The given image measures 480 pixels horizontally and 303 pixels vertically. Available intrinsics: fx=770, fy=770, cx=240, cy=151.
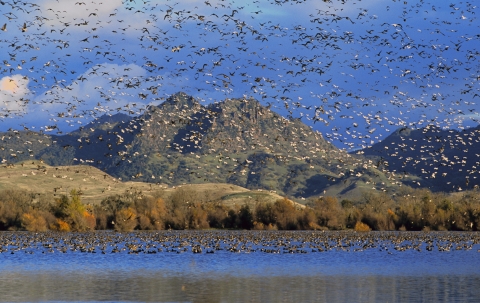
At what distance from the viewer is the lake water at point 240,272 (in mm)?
48719

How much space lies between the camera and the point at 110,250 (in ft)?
306

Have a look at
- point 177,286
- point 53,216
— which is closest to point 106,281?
point 177,286

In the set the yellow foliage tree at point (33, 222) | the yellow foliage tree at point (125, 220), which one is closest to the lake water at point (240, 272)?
the yellow foliage tree at point (33, 222)

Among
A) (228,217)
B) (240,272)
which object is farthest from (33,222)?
(240,272)

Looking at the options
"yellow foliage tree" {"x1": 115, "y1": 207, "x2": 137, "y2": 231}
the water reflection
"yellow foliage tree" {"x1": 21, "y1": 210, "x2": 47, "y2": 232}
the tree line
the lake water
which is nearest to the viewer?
the water reflection

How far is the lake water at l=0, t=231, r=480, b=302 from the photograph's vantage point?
4872 cm

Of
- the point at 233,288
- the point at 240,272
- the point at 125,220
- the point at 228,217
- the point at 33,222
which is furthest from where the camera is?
the point at 228,217

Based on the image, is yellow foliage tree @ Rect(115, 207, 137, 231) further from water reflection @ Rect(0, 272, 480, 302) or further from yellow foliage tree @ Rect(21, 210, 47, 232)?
water reflection @ Rect(0, 272, 480, 302)

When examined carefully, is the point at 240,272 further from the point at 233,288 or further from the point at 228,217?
the point at 228,217

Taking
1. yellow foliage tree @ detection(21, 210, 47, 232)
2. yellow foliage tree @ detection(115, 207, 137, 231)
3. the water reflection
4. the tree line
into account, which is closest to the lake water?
the water reflection

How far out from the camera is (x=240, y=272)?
65.9 metres

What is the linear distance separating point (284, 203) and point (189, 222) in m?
20.7

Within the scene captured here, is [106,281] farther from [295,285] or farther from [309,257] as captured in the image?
[309,257]

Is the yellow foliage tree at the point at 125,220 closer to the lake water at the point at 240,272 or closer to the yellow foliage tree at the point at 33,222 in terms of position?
the yellow foliage tree at the point at 33,222
